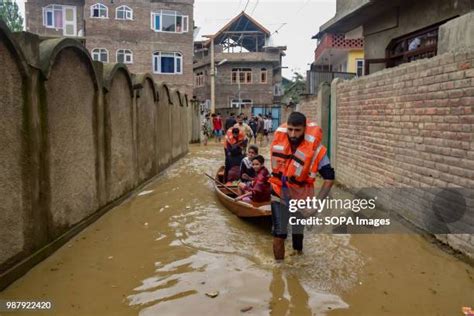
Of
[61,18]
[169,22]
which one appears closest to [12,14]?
[61,18]

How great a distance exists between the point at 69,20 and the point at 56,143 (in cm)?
2745

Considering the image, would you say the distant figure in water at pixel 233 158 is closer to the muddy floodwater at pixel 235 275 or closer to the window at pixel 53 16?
the muddy floodwater at pixel 235 275

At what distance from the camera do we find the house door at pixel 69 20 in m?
29.8

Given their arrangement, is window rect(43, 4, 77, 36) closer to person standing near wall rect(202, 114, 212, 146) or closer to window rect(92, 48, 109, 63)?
window rect(92, 48, 109, 63)

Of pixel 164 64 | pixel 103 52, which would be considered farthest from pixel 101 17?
pixel 164 64

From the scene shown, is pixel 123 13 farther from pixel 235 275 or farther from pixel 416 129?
pixel 235 275

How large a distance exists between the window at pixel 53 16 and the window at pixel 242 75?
569 inches

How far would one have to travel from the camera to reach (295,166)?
4.89 metres

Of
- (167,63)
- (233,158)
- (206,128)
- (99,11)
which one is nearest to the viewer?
(233,158)

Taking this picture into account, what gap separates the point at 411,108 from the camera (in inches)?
262

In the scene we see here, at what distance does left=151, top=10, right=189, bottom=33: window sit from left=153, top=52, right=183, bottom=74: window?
1.70m

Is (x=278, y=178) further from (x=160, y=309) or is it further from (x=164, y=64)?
(x=164, y=64)

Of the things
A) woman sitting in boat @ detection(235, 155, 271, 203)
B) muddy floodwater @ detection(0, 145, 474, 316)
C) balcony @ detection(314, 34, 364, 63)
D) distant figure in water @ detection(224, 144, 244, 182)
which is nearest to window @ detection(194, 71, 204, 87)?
balcony @ detection(314, 34, 364, 63)

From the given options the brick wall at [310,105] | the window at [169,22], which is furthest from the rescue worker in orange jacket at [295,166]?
the window at [169,22]
